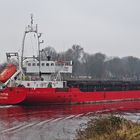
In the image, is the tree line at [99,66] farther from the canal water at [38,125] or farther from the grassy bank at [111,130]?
the grassy bank at [111,130]

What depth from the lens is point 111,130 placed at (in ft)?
50.5

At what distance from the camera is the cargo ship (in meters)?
36.9

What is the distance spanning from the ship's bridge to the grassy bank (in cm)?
2321

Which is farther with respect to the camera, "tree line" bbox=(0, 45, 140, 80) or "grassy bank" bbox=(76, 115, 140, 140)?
"tree line" bbox=(0, 45, 140, 80)

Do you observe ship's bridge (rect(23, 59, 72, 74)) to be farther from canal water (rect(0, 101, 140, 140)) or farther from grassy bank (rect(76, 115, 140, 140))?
grassy bank (rect(76, 115, 140, 140))

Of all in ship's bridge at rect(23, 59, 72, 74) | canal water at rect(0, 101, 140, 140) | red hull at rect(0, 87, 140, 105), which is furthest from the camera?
ship's bridge at rect(23, 59, 72, 74)

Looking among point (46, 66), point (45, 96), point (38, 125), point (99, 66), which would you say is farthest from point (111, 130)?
point (99, 66)

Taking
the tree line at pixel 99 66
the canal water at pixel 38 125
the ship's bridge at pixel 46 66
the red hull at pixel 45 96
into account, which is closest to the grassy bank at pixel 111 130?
the canal water at pixel 38 125

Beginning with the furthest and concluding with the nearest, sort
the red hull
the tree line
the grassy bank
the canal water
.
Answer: the tree line → the red hull → the canal water → the grassy bank

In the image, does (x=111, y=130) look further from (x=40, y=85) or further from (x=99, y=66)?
(x=99, y=66)

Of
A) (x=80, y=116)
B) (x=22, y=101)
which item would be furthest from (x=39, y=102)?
(x=80, y=116)

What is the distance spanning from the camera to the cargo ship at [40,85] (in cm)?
3691

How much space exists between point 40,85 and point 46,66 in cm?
277

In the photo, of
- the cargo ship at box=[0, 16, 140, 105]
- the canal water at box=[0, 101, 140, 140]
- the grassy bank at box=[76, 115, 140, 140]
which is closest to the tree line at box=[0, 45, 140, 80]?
the cargo ship at box=[0, 16, 140, 105]
